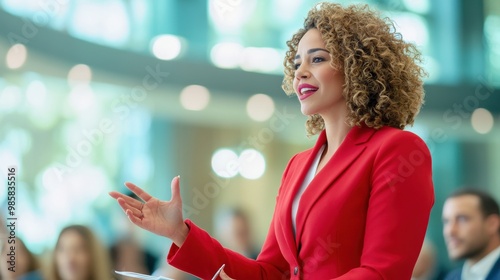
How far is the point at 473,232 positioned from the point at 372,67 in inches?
80.7

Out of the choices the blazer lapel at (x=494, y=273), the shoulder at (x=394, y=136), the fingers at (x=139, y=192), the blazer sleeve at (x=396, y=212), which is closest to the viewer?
the blazer sleeve at (x=396, y=212)

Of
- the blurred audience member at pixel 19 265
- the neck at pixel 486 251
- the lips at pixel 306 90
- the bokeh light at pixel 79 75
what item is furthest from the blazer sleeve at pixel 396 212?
the bokeh light at pixel 79 75

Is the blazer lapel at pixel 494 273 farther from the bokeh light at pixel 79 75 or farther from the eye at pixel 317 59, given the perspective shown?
the bokeh light at pixel 79 75

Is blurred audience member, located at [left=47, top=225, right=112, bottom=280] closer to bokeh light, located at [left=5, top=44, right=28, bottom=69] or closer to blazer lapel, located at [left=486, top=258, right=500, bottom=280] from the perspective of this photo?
blazer lapel, located at [left=486, top=258, right=500, bottom=280]

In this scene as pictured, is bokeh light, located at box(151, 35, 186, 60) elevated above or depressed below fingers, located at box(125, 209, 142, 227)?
above

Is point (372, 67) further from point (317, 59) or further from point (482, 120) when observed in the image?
point (482, 120)

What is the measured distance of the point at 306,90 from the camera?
1.78 m

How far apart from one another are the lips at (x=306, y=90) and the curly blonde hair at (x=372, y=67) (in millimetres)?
77

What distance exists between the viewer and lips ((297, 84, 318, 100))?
1769 millimetres

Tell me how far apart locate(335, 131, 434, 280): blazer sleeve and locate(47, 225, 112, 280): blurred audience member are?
2.37 metres

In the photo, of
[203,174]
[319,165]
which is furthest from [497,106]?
[319,165]

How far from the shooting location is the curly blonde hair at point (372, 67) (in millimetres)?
1732

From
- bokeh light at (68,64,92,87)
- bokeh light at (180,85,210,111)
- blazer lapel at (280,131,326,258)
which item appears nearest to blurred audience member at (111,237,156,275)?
blazer lapel at (280,131,326,258)

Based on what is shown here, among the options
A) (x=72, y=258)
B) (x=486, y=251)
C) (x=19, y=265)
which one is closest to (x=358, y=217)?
(x=486, y=251)
